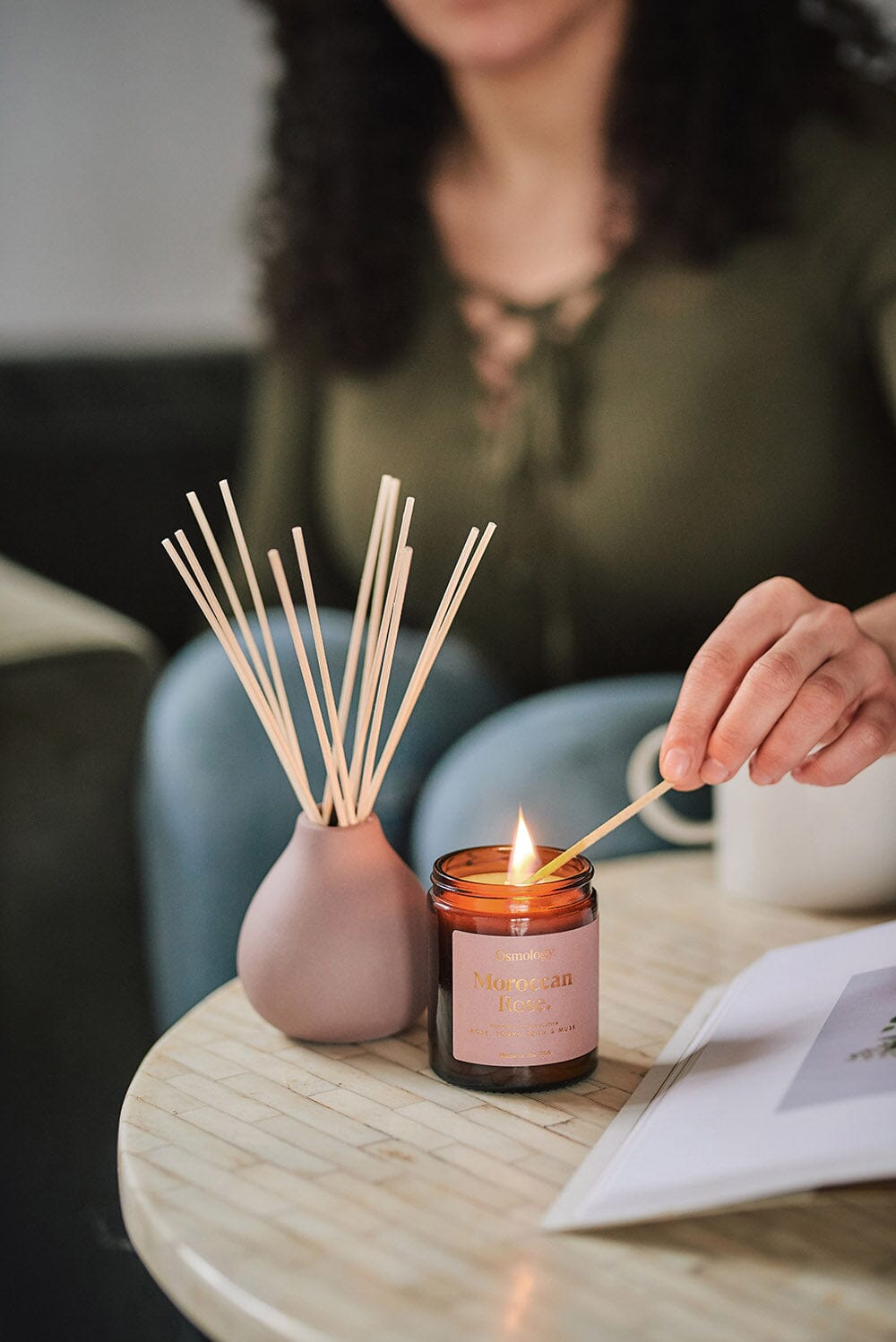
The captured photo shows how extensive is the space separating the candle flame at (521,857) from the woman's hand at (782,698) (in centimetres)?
6

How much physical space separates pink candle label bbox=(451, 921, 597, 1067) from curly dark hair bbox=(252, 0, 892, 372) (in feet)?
2.54

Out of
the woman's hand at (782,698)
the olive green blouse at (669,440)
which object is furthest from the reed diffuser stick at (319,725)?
the olive green blouse at (669,440)

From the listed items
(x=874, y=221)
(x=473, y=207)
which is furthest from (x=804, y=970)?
(x=473, y=207)

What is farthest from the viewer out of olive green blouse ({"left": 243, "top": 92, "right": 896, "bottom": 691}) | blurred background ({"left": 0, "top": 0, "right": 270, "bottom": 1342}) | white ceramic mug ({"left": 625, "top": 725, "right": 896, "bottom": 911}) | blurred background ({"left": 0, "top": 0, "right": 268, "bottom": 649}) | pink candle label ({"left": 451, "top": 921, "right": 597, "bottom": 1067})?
blurred background ({"left": 0, "top": 0, "right": 268, "bottom": 649})

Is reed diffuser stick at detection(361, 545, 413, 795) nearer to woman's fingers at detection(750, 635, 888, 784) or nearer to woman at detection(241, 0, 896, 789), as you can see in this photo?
woman's fingers at detection(750, 635, 888, 784)

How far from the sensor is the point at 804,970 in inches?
20.9

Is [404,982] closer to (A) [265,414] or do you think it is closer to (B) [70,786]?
(B) [70,786]

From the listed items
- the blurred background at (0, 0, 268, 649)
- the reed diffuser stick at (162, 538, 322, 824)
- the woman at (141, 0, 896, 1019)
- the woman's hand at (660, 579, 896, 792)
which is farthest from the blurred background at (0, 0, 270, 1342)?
the woman's hand at (660, 579, 896, 792)

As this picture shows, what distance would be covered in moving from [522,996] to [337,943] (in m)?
0.07

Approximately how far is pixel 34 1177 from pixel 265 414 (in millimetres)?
735

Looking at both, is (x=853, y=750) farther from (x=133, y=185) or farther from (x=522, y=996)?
(x=133, y=185)

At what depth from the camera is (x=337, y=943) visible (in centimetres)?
49

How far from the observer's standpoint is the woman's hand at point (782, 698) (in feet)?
1.64

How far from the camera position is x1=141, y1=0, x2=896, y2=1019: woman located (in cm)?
108
